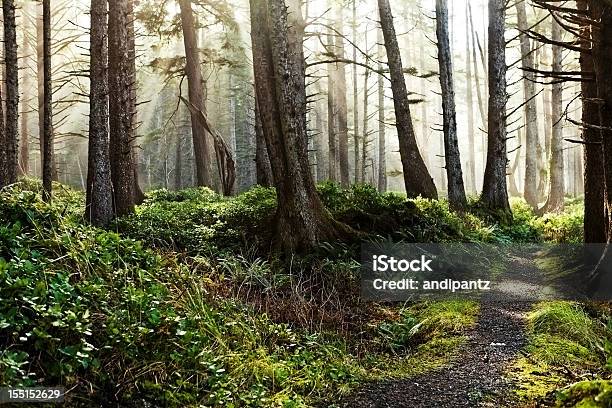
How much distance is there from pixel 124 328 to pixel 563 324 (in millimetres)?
3877

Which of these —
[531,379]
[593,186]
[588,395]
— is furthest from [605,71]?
[588,395]

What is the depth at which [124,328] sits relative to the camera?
3.68 metres

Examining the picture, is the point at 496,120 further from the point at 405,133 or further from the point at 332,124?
the point at 332,124

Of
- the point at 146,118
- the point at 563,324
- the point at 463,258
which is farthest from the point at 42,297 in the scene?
the point at 146,118

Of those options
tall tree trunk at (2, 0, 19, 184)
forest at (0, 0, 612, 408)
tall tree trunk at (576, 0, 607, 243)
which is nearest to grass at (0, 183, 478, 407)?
forest at (0, 0, 612, 408)

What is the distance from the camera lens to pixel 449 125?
14.4 meters

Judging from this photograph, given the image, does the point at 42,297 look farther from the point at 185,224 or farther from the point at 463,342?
the point at 185,224

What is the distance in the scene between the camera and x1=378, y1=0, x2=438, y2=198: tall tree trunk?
532 inches

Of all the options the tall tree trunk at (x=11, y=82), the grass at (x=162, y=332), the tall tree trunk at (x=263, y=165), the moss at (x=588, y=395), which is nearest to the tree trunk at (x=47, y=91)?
the tall tree trunk at (x=11, y=82)

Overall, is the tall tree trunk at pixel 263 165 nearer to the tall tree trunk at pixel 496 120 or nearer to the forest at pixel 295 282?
the forest at pixel 295 282

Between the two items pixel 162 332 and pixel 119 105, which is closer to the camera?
pixel 162 332

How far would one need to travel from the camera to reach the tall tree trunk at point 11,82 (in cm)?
1378

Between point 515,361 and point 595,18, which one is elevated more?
point 595,18

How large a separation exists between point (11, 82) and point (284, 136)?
918 cm
